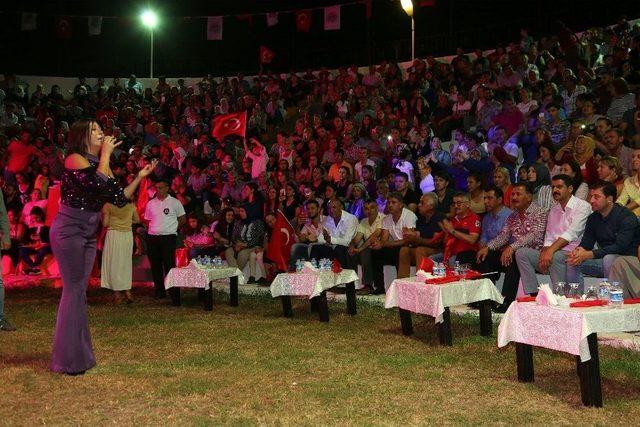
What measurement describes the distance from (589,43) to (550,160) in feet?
17.8

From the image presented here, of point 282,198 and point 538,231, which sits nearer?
point 538,231

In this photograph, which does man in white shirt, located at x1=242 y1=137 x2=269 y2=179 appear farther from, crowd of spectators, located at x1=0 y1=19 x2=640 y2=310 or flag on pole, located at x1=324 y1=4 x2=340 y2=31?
flag on pole, located at x1=324 y1=4 x2=340 y2=31

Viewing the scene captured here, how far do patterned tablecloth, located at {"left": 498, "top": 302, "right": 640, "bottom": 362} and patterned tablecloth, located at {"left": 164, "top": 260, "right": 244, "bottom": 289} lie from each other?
5.54 metres

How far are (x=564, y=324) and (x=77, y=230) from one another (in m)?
4.00

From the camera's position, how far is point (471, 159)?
1296 cm

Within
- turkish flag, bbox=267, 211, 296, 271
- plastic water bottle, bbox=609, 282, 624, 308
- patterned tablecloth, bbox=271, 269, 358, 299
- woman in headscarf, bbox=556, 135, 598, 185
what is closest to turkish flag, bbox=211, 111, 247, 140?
turkish flag, bbox=267, 211, 296, 271

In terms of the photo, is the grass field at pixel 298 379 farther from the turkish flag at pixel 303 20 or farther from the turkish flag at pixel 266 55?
the turkish flag at pixel 266 55

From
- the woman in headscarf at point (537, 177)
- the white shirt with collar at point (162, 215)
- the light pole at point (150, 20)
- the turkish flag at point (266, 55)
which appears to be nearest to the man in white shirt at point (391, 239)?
the woman in headscarf at point (537, 177)

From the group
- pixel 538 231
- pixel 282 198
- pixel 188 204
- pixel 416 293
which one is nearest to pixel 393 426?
pixel 416 293

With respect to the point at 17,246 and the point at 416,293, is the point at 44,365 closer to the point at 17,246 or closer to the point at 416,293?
the point at 416,293

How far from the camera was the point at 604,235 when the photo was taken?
840 cm

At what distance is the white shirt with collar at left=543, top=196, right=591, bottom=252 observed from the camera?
889 centimetres

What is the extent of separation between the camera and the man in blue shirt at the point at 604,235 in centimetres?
819

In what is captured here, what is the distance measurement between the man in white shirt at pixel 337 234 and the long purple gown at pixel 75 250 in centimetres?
640
